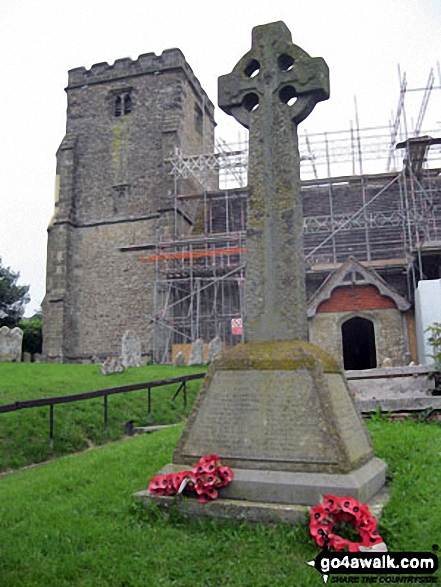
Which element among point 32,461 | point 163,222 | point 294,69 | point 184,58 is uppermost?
point 184,58

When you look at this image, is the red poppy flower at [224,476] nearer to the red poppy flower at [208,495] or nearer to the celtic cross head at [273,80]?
the red poppy flower at [208,495]

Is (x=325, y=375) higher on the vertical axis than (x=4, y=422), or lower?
higher

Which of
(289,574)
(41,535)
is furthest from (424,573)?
(41,535)

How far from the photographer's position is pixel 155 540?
3832 millimetres

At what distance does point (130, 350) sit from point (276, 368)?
1661cm

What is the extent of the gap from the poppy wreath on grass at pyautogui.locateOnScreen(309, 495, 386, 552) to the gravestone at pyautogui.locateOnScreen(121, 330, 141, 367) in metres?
17.1

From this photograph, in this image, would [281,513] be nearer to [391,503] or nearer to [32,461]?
[391,503]

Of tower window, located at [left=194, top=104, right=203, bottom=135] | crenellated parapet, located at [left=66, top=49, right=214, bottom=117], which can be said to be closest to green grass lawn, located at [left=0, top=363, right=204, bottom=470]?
crenellated parapet, located at [left=66, top=49, right=214, bottom=117]

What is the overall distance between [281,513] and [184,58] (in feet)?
99.2

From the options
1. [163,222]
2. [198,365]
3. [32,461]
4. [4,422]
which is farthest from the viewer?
[163,222]

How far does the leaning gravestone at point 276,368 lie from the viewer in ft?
13.7

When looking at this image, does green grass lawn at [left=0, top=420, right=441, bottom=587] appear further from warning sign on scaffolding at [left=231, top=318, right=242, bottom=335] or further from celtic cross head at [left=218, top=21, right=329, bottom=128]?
warning sign on scaffolding at [left=231, top=318, right=242, bottom=335]

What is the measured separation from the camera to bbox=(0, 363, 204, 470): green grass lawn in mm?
8469

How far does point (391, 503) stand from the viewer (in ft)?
13.6
